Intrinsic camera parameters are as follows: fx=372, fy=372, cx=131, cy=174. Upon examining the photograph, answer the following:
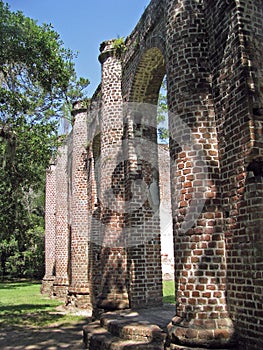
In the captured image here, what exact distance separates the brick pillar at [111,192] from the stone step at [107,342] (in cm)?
128

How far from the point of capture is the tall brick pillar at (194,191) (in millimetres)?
5539

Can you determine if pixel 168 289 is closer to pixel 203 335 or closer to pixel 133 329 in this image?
pixel 133 329

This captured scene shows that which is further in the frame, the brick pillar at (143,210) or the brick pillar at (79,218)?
the brick pillar at (79,218)

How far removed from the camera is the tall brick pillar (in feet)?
18.2

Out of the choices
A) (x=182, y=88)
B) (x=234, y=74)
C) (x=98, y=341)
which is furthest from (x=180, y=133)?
(x=98, y=341)

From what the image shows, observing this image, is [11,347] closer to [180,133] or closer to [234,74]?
[180,133]

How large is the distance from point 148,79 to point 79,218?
698 cm

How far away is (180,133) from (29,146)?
7.35 m

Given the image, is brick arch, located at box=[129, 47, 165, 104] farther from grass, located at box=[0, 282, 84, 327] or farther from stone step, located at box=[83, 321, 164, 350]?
grass, located at box=[0, 282, 84, 327]

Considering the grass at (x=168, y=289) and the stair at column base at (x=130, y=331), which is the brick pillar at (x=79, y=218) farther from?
the stair at column base at (x=130, y=331)

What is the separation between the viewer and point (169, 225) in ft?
77.5

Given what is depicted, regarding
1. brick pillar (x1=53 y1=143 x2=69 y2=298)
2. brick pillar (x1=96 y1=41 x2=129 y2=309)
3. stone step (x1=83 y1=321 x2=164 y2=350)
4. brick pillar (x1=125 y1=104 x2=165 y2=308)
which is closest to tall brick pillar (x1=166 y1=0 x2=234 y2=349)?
stone step (x1=83 y1=321 x2=164 y2=350)

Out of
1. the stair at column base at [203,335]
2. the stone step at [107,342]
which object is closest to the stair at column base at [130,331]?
the stone step at [107,342]

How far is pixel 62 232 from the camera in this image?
755 inches
